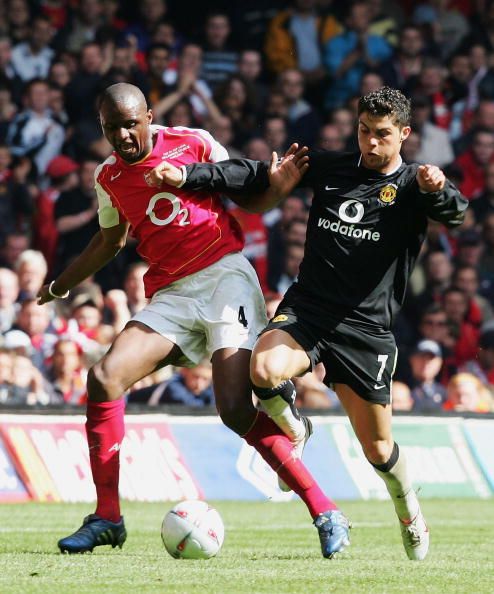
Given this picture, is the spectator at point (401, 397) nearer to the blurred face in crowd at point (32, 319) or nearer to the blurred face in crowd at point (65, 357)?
the blurred face in crowd at point (65, 357)

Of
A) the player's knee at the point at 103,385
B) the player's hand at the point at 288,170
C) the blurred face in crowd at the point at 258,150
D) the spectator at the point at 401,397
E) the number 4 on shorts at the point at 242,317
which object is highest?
the player's hand at the point at 288,170

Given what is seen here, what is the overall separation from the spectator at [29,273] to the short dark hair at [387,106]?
22.1 ft

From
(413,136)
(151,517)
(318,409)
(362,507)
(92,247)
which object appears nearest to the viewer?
(92,247)

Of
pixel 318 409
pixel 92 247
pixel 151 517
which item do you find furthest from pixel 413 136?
pixel 92 247

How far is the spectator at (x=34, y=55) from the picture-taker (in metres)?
16.1

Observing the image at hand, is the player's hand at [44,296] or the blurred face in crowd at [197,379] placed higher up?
the player's hand at [44,296]

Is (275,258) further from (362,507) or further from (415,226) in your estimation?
(415,226)

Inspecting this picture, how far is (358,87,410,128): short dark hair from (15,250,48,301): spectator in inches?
265

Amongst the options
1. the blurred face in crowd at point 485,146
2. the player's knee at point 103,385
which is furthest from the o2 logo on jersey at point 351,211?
the blurred face in crowd at point 485,146

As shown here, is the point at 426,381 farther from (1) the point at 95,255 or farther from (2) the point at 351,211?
(2) the point at 351,211

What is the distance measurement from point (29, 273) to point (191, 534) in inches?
267

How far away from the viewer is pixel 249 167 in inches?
306

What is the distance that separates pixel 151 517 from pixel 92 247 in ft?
9.96

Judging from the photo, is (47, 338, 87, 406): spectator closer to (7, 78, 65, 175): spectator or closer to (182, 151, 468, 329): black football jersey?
(7, 78, 65, 175): spectator
